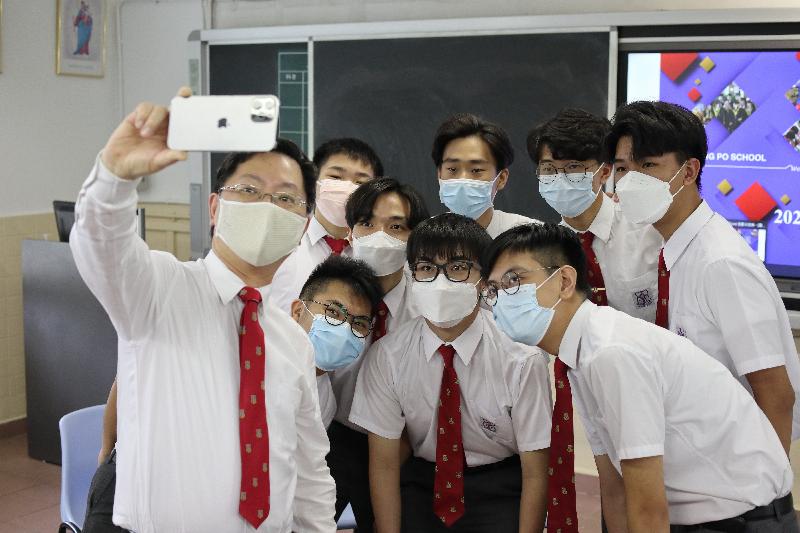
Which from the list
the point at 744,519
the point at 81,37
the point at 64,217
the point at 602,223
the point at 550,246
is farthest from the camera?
the point at 81,37

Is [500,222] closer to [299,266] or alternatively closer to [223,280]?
[299,266]

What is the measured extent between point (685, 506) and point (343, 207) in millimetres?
1429

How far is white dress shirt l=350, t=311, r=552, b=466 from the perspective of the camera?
2.29 m

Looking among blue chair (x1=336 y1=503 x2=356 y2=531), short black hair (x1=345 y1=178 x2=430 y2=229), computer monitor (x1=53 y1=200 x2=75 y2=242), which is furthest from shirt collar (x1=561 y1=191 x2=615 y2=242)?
computer monitor (x1=53 y1=200 x2=75 y2=242)

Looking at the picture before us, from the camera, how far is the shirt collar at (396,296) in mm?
2543

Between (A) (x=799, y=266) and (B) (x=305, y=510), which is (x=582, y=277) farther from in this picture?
(A) (x=799, y=266)

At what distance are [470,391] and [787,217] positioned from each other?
207 centimetres

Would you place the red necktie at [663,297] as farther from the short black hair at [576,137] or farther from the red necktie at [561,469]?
the short black hair at [576,137]

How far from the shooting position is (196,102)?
1.31 m

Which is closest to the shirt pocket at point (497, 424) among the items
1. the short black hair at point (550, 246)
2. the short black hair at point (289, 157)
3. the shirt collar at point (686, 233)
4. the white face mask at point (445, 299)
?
the white face mask at point (445, 299)

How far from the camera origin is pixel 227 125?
1.28 meters

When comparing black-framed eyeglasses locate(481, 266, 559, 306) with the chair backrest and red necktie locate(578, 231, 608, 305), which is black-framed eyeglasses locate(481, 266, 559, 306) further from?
the chair backrest

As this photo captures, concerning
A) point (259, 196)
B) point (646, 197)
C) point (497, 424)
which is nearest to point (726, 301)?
point (646, 197)

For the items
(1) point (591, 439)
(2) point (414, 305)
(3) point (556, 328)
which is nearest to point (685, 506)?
(1) point (591, 439)
